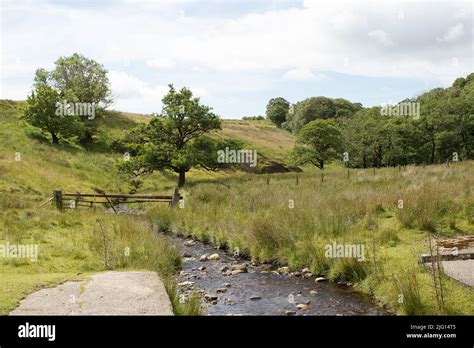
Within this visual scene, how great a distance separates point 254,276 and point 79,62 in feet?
158

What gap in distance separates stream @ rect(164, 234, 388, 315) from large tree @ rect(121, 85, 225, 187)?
18.4 m

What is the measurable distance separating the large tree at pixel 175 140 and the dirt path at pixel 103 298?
21.5m


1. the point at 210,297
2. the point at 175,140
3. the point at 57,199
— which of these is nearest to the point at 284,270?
the point at 210,297

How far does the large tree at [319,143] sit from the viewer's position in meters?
44.4

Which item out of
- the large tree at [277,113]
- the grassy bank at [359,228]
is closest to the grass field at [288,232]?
the grassy bank at [359,228]

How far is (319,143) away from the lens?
45281 mm

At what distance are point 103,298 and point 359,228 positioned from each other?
7507 mm

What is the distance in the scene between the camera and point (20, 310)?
6590 millimetres

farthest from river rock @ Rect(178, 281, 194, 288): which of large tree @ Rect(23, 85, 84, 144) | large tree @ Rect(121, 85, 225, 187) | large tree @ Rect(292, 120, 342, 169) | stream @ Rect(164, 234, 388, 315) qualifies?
large tree @ Rect(292, 120, 342, 169)

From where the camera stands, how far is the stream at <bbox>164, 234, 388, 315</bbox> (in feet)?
28.0

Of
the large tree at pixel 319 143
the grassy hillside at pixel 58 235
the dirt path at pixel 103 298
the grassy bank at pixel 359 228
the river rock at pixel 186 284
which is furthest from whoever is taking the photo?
the large tree at pixel 319 143

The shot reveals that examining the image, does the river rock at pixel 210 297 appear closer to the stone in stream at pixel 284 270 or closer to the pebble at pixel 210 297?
the pebble at pixel 210 297

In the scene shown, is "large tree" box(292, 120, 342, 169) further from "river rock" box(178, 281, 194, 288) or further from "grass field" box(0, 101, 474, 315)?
"river rock" box(178, 281, 194, 288)
